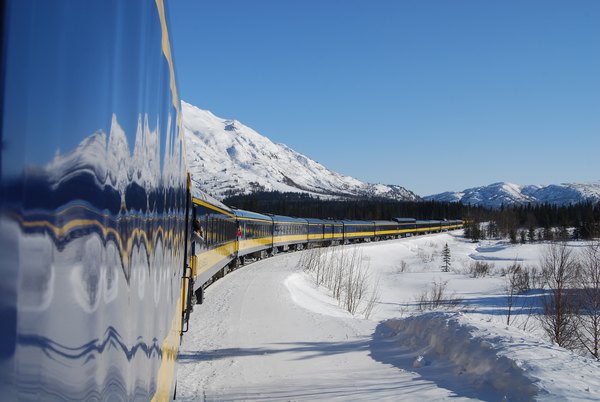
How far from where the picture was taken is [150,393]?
9.16 feet

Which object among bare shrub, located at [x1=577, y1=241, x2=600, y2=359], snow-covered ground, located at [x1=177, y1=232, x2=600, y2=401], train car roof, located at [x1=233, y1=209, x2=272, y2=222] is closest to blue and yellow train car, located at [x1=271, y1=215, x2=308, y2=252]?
train car roof, located at [x1=233, y1=209, x2=272, y2=222]

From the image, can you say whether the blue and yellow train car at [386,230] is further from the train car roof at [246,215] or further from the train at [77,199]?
the train at [77,199]

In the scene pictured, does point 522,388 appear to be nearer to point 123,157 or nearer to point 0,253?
point 123,157

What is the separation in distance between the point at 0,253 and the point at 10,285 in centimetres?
7

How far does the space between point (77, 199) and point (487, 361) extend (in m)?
7.22

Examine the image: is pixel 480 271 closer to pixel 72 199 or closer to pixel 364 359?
pixel 364 359

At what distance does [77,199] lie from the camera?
134cm

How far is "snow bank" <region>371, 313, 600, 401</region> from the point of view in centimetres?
643

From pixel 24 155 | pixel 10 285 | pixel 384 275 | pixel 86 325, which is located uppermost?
pixel 24 155

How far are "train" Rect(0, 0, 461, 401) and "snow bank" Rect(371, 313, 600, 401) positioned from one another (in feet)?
17.2

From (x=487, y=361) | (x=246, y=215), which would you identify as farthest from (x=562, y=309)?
(x=246, y=215)

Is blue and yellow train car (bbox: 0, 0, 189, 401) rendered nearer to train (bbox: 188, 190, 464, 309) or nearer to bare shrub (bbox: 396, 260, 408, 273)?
train (bbox: 188, 190, 464, 309)

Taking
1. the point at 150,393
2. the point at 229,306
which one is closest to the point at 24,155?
the point at 150,393

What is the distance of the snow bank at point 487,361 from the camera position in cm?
643
